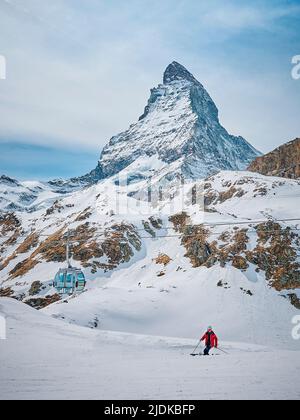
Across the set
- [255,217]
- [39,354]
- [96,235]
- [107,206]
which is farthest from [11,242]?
[39,354]

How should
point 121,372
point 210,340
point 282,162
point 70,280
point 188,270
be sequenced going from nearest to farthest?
point 121,372
point 210,340
point 70,280
point 188,270
point 282,162

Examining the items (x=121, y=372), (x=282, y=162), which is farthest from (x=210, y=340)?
(x=282, y=162)

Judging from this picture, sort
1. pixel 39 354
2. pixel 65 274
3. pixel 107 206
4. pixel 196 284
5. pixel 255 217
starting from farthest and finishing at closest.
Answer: pixel 107 206, pixel 255 217, pixel 196 284, pixel 65 274, pixel 39 354

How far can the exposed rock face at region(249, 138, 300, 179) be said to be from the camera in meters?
158

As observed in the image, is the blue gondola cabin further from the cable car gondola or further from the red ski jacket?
the red ski jacket

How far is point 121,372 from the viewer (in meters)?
14.2

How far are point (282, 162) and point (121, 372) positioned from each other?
16933cm

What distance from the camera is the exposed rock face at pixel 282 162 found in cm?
15825

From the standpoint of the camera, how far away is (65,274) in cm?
3441

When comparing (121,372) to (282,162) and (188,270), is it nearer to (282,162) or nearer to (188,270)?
(188,270)

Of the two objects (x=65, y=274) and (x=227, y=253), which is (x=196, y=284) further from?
(x=65, y=274)
